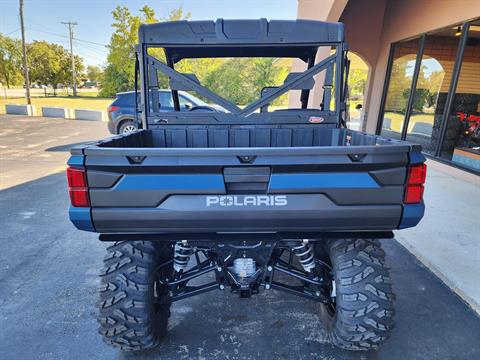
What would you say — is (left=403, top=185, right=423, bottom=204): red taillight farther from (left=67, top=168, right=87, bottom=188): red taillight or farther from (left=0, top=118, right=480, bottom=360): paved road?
(left=67, top=168, right=87, bottom=188): red taillight

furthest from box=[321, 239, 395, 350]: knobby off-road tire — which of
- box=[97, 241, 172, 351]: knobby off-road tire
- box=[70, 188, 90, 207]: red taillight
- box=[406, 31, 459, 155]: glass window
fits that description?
box=[406, 31, 459, 155]: glass window

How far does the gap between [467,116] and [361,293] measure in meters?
6.87

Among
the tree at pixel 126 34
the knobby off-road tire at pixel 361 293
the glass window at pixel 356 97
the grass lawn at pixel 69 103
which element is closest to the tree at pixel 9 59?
the grass lawn at pixel 69 103

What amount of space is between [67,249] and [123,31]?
22.4m

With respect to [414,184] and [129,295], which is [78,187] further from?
[414,184]

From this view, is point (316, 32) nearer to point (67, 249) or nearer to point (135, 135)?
point (135, 135)

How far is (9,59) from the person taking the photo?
42.8 m

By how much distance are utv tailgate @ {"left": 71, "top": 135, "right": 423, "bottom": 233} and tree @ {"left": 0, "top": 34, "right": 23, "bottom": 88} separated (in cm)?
5160

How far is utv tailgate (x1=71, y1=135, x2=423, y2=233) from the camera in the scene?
1657mm

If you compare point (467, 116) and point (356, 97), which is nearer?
point (467, 116)

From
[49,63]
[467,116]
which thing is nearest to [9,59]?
[49,63]

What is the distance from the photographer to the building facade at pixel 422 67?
265 inches

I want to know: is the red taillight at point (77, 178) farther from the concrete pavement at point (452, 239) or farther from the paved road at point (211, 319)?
the concrete pavement at point (452, 239)

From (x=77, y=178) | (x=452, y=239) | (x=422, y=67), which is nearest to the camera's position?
(x=77, y=178)
